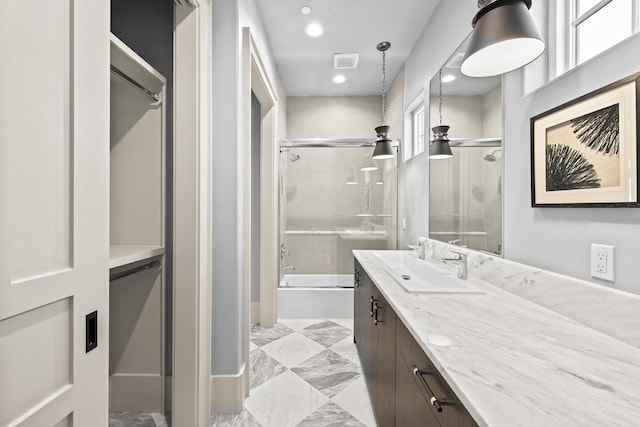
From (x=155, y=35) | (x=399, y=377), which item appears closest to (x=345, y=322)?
(x=399, y=377)

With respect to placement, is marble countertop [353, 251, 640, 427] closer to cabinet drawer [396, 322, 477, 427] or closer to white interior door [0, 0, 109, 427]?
cabinet drawer [396, 322, 477, 427]

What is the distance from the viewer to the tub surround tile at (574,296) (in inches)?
34.9

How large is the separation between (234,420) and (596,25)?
2.43 m

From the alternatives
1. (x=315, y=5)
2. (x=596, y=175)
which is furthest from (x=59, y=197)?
(x=315, y=5)

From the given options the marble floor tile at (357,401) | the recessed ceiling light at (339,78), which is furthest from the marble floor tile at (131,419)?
the recessed ceiling light at (339,78)

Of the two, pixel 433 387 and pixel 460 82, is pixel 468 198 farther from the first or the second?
pixel 433 387

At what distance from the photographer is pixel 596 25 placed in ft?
3.58

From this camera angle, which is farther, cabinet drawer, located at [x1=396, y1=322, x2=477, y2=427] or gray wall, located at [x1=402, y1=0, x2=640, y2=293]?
gray wall, located at [x1=402, y1=0, x2=640, y2=293]

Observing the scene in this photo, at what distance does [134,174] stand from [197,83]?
64 centimetres

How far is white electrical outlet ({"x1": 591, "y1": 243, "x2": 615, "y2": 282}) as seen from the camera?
98 cm

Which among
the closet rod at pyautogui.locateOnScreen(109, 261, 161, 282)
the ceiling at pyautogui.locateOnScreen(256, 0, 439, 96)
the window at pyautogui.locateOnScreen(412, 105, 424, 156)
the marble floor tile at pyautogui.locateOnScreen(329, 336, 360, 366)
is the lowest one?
the marble floor tile at pyautogui.locateOnScreen(329, 336, 360, 366)

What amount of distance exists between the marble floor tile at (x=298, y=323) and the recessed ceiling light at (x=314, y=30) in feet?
9.18

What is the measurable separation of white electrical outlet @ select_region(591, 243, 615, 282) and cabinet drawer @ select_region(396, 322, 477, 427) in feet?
2.12

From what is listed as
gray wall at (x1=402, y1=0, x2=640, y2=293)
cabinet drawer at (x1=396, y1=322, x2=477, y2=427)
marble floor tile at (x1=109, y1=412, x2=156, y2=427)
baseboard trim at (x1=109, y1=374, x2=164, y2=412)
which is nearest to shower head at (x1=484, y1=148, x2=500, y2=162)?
gray wall at (x1=402, y1=0, x2=640, y2=293)
